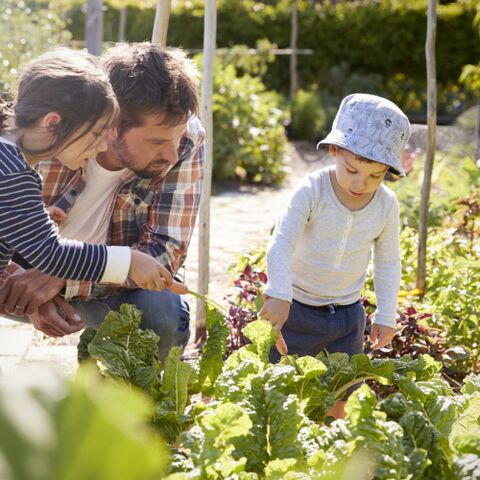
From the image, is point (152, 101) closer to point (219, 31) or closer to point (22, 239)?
point (22, 239)

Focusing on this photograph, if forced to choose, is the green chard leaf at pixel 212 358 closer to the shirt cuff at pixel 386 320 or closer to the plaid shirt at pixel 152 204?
the plaid shirt at pixel 152 204

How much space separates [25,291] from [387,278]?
3.85 ft

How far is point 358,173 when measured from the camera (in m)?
2.60

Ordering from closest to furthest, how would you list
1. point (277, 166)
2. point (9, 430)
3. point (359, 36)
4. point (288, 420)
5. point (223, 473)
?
point (9, 430), point (223, 473), point (288, 420), point (277, 166), point (359, 36)

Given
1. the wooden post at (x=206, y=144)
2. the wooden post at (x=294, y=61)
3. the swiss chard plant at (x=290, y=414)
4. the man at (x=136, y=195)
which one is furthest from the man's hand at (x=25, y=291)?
the wooden post at (x=294, y=61)

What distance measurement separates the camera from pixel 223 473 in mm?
1322

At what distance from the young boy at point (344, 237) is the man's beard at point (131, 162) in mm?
400

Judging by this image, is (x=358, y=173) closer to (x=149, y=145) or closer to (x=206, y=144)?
(x=149, y=145)

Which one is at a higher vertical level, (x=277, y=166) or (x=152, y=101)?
(x=152, y=101)

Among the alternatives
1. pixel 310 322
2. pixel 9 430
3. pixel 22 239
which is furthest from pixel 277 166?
pixel 9 430

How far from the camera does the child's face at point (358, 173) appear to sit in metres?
2.59

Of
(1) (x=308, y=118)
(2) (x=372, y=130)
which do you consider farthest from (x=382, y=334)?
(1) (x=308, y=118)

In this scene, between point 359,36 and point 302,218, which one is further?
point 359,36

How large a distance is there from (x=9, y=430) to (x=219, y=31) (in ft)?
52.5
